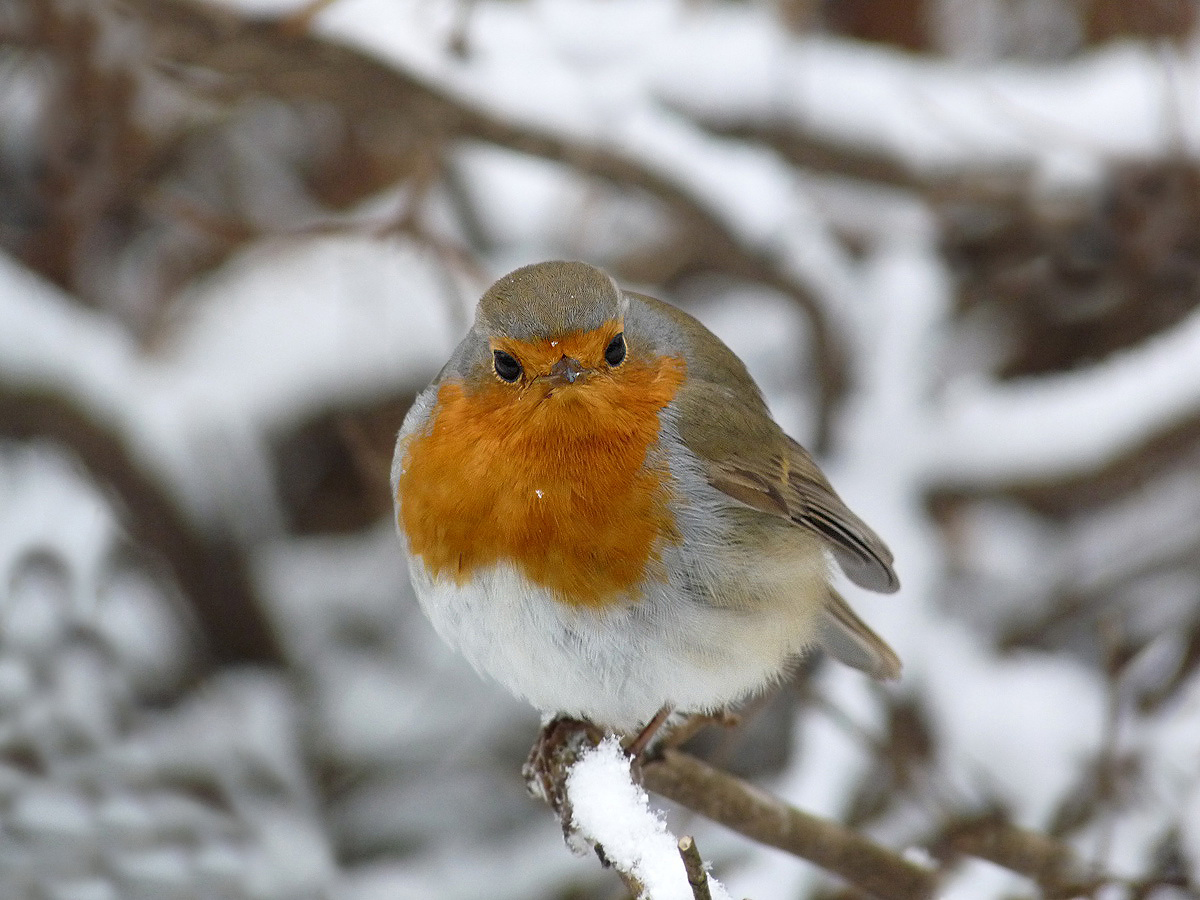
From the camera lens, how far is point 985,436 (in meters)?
5.17

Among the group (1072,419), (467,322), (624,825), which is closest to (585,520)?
(624,825)

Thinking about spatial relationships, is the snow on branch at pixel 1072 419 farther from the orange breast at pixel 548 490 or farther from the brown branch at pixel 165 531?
the brown branch at pixel 165 531

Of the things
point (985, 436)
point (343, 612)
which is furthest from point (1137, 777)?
point (343, 612)

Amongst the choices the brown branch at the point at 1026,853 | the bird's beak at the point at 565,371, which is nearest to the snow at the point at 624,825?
the bird's beak at the point at 565,371

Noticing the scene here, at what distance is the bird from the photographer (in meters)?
2.76

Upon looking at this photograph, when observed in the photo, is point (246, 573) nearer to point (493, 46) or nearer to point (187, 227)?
point (187, 227)

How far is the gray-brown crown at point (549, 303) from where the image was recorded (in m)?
2.76

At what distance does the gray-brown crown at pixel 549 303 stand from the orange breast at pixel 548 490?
125mm

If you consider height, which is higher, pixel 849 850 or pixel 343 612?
pixel 343 612

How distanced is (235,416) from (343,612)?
37.1 inches

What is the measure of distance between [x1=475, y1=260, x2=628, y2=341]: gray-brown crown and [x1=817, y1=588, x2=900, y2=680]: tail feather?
1.12 meters

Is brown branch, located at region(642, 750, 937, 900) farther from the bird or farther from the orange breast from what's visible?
the orange breast

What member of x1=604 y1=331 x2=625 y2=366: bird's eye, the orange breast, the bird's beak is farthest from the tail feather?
the bird's beak

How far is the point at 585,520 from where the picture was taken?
2.77 m
